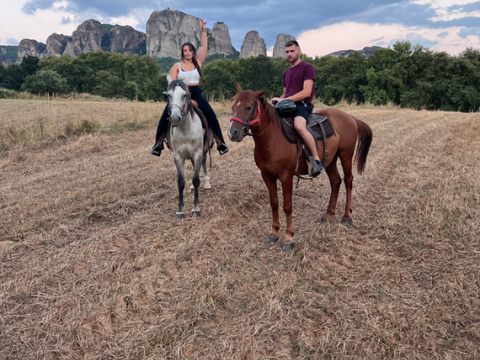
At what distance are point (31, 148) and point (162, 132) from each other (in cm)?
759

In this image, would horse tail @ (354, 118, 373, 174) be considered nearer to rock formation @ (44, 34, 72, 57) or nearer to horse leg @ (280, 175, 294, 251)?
horse leg @ (280, 175, 294, 251)

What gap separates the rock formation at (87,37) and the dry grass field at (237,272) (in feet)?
721

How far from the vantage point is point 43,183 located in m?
7.28

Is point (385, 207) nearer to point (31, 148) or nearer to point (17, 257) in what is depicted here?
point (17, 257)

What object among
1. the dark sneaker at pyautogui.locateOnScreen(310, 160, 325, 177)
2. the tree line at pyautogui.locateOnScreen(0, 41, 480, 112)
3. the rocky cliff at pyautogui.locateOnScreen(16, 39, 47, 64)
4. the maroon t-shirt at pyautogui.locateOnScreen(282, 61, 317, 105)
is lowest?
the dark sneaker at pyautogui.locateOnScreen(310, 160, 325, 177)

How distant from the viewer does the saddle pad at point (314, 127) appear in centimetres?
438

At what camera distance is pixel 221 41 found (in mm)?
183500

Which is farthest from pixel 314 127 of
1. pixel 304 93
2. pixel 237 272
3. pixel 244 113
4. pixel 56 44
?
pixel 56 44

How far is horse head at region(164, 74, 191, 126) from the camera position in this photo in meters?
4.79

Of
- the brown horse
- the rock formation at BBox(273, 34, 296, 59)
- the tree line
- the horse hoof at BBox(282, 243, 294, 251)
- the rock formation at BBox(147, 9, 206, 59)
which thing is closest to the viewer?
the brown horse

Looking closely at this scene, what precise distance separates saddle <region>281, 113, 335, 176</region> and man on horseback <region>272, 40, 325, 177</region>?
0.08 meters

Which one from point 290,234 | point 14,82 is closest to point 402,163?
point 290,234

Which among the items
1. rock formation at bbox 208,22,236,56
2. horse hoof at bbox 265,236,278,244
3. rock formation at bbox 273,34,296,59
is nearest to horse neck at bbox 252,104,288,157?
horse hoof at bbox 265,236,278,244

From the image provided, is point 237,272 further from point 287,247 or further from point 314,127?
point 314,127
